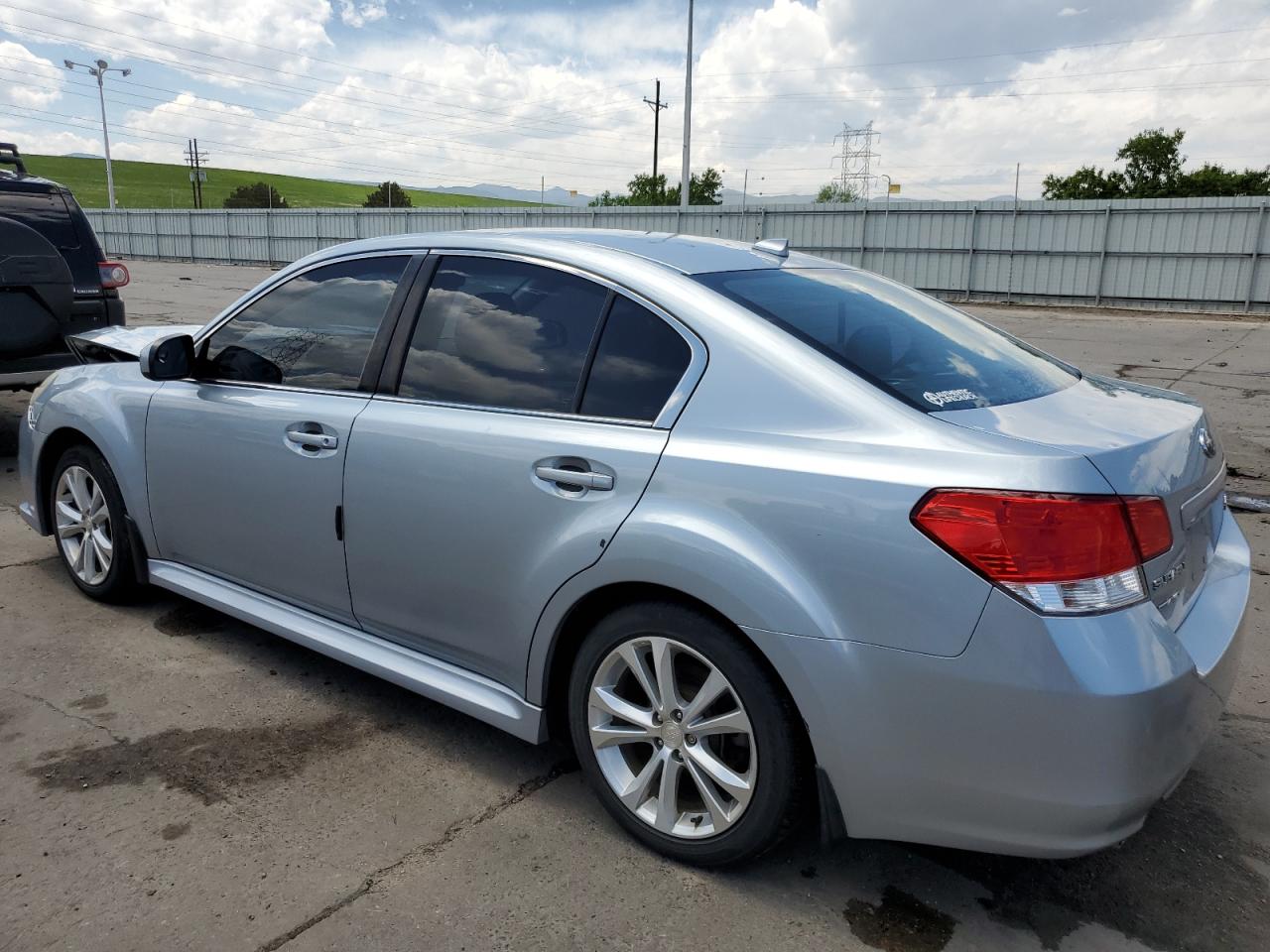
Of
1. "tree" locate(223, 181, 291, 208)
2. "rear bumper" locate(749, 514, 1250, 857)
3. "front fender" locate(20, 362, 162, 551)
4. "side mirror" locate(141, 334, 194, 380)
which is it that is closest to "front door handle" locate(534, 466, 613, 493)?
"rear bumper" locate(749, 514, 1250, 857)

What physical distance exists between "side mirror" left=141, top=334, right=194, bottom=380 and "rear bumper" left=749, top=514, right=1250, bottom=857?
255 cm

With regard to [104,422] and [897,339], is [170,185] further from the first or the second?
[897,339]

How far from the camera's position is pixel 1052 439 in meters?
2.19

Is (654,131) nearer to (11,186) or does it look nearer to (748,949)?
(11,186)

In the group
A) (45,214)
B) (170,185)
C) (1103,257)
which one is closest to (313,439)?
(45,214)

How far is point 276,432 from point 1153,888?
2884 millimetres

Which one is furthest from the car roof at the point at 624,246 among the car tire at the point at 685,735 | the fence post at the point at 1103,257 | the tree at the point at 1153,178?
the tree at the point at 1153,178

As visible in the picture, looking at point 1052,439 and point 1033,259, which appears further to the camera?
point 1033,259

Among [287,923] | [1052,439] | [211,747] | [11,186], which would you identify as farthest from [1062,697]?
[11,186]

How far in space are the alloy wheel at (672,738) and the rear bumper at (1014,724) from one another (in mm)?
238

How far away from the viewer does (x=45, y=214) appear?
7062 mm

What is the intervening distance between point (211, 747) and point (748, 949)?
1845 mm

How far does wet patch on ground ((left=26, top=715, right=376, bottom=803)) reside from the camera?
296 cm

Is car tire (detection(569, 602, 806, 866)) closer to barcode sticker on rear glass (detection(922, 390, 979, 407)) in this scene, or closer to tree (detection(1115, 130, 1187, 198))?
barcode sticker on rear glass (detection(922, 390, 979, 407))
